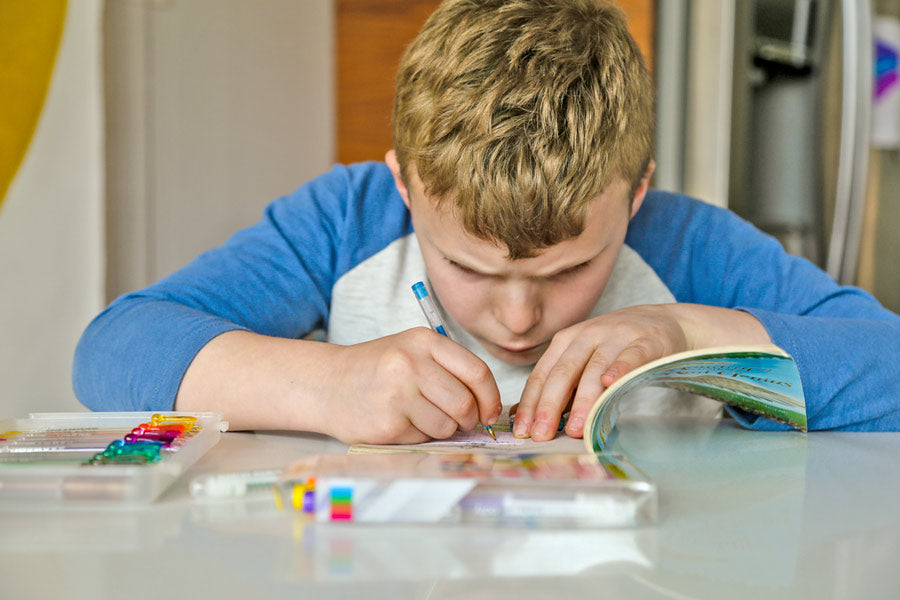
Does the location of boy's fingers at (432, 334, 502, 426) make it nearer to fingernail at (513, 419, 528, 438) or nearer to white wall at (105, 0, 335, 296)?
fingernail at (513, 419, 528, 438)

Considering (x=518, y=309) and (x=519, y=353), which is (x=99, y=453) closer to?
(x=518, y=309)

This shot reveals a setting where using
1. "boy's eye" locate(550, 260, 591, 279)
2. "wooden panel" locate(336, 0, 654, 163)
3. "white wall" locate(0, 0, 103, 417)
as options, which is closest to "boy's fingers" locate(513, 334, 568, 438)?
"boy's eye" locate(550, 260, 591, 279)

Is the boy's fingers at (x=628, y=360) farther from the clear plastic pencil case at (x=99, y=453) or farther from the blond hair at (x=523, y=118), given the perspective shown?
the clear plastic pencil case at (x=99, y=453)

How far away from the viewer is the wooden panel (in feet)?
7.81

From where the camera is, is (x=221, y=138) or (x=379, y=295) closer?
(x=379, y=295)

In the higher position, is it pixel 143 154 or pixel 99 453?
pixel 143 154

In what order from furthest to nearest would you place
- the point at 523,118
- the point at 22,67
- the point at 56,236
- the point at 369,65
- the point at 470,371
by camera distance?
the point at 369,65, the point at 56,236, the point at 22,67, the point at 523,118, the point at 470,371

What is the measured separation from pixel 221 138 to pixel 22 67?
28.3 inches

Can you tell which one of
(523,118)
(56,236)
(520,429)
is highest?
(523,118)

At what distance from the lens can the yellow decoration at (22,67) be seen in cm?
133

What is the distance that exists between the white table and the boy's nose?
0.90 feet

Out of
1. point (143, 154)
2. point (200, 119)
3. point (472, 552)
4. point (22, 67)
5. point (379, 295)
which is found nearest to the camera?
point (472, 552)

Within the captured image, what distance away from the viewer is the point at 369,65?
98.7 inches

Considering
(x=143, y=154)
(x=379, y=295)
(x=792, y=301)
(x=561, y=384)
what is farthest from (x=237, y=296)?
(x=143, y=154)
